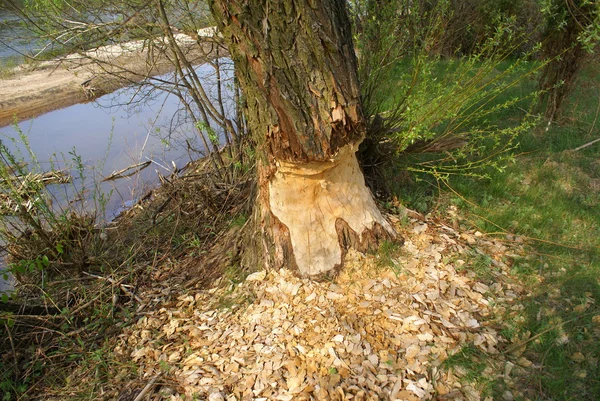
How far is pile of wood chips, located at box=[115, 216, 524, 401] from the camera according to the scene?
7.07 ft

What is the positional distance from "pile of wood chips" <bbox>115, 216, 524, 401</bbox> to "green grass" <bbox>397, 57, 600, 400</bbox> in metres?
0.15

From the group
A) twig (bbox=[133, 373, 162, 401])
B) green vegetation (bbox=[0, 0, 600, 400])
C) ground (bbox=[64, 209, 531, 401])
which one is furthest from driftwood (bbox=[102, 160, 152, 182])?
twig (bbox=[133, 373, 162, 401])

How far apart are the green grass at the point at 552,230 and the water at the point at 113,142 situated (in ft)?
12.5

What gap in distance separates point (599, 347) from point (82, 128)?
843cm

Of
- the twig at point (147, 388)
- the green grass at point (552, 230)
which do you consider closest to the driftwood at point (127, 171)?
the twig at point (147, 388)

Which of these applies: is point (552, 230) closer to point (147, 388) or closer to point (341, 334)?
point (341, 334)

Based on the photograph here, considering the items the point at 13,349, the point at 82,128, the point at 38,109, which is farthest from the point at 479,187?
the point at 38,109

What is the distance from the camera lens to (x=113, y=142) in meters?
7.16

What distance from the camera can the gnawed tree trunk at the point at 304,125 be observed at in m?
2.00

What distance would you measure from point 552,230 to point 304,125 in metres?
2.33

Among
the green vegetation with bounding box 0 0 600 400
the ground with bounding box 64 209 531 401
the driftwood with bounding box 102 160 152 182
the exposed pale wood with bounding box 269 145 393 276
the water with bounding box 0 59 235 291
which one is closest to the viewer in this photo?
the ground with bounding box 64 209 531 401

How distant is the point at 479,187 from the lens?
3.68 metres

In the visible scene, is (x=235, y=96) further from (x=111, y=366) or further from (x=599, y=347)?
(x=599, y=347)

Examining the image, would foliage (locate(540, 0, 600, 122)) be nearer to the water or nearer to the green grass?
the green grass
